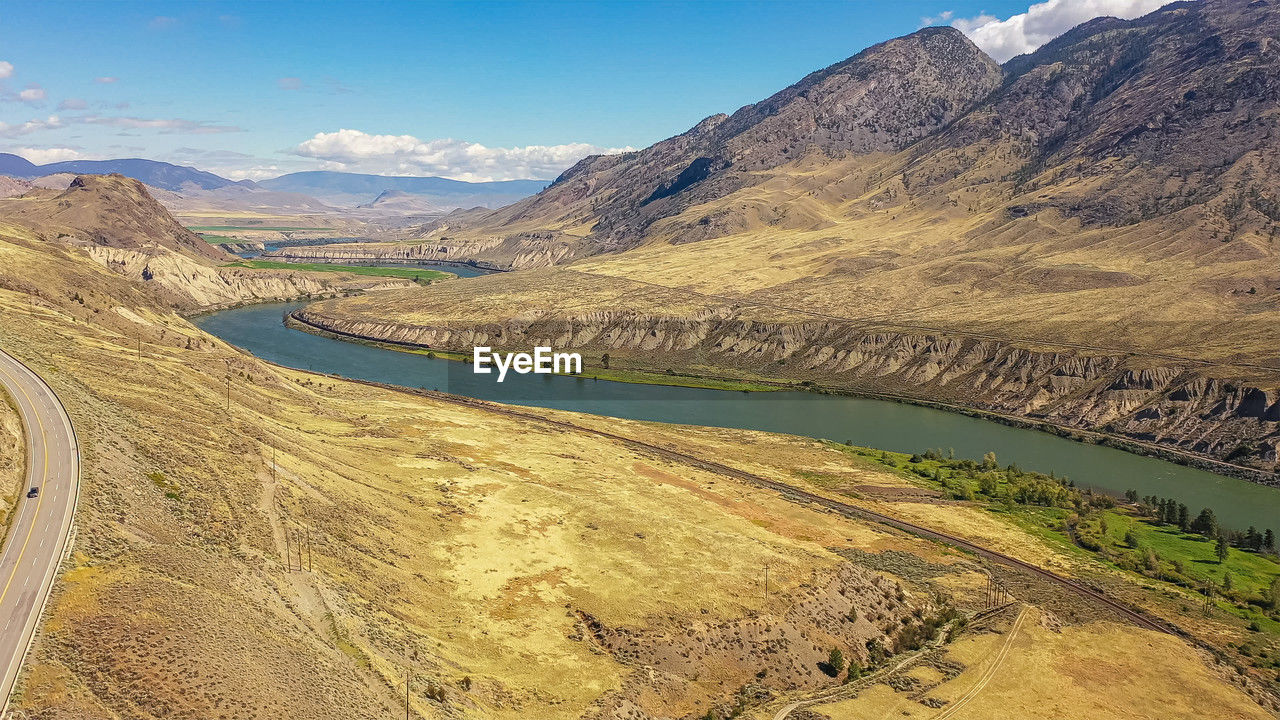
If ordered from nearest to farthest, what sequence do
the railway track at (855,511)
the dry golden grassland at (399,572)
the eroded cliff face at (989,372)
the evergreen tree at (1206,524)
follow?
the dry golden grassland at (399,572) < the railway track at (855,511) < the evergreen tree at (1206,524) < the eroded cliff face at (989,372)

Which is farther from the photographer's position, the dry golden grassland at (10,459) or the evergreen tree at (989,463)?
the evergreen tree at (989,463)

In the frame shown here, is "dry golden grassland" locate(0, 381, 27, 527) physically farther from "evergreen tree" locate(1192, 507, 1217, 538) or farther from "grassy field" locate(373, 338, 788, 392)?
"grassy field" locate(373, 338, 788, 392)

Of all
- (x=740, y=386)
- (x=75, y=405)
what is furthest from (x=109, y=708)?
(x=740, y=386)

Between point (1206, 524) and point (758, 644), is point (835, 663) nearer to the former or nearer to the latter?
point (758, 644)

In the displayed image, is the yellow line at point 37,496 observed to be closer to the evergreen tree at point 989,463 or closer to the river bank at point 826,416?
the river bank at point 826,416

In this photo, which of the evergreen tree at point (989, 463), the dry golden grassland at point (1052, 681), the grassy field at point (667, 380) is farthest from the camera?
the grassy field at point (667, 380)

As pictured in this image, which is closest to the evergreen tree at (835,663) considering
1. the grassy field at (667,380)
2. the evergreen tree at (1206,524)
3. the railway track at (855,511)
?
the railway track at (855,511)

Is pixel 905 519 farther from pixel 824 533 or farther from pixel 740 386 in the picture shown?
pixel 740 386
